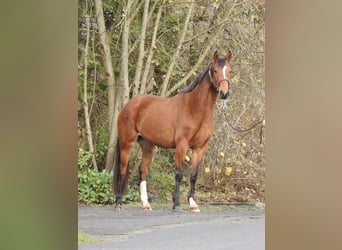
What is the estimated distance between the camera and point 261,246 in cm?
143

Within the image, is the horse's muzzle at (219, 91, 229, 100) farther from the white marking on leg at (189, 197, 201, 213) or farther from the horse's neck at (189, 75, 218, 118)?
the white marking on leg at (189, 197, 201, 213)

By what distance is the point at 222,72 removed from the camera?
4.85 feet

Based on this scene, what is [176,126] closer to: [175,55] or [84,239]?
[175,55]

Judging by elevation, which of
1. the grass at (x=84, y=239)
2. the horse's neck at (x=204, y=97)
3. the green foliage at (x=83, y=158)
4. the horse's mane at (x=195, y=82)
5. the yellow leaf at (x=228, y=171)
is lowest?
the grass at (x=84, y=239)

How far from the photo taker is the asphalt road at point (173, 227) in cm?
144

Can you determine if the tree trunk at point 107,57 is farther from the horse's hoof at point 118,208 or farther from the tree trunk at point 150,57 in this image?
the horse's hoof at point 118,208

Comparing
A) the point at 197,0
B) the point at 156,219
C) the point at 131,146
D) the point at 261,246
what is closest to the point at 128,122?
the point at 131,146

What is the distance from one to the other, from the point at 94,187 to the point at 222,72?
52cm

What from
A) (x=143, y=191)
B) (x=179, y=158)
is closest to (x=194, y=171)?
(x=179, y=158)

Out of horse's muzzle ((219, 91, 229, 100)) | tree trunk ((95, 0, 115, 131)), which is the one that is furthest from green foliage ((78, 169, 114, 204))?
horse's muzzle ((219, 91, 229, 100))

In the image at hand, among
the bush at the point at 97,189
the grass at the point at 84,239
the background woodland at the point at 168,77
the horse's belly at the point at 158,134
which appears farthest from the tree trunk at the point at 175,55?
the grass at the point at 84,239

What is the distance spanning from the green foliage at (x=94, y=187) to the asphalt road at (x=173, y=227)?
3 centimetres
